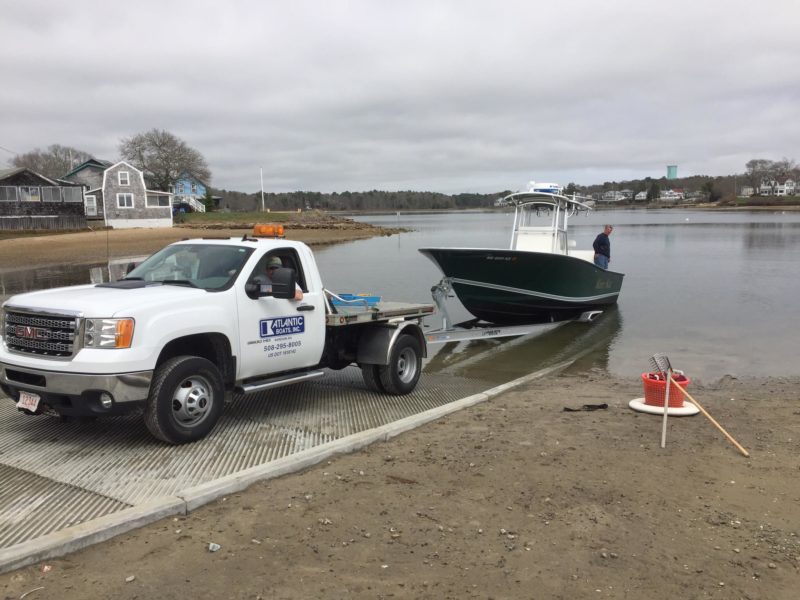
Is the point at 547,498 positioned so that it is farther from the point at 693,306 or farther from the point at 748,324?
the point at 693,306

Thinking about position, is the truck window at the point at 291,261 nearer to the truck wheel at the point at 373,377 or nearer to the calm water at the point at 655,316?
the truck wheel at the point at 373,377

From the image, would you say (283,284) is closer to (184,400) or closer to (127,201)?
(184,400)

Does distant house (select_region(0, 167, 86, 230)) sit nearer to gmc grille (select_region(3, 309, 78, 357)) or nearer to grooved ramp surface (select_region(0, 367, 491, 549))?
grooved ramp surface (select_region(0, 367, 491, 549))

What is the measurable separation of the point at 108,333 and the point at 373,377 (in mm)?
3510

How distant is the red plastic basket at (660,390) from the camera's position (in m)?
7.27

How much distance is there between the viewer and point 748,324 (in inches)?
673

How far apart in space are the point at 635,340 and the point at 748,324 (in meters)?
4.00

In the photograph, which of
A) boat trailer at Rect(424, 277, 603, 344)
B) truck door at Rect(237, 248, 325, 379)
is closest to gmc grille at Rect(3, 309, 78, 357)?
truck door at Rect(237, 248, 325, 379)

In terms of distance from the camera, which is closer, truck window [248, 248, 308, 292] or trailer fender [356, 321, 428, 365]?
truck window [248, 248, 308, 292]

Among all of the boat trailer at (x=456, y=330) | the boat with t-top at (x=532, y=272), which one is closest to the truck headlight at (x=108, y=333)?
the boat trailer at (x=456, y=330)

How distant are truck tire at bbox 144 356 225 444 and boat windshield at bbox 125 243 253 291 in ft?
2.81

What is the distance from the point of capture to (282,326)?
263 inches

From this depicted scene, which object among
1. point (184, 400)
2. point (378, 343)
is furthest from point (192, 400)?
point (378, 343)

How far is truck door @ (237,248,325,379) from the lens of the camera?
631 centimetres
